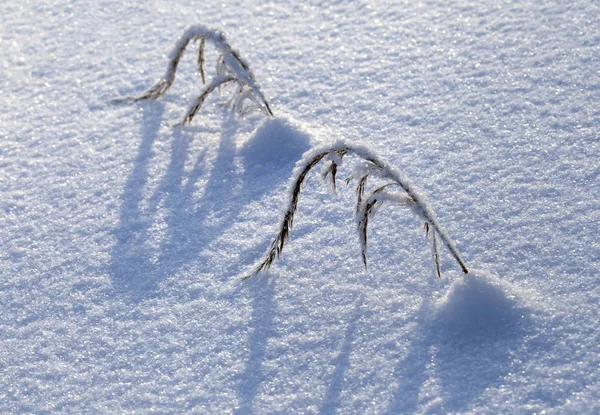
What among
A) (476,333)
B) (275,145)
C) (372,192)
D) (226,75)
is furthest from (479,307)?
(226,75)

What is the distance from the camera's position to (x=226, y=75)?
257 cm

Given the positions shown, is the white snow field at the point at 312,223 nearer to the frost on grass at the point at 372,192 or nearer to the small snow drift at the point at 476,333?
the small snow drift at the point at 476,333

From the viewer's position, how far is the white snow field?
1.71 m

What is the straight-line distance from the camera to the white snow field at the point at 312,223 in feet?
5.63

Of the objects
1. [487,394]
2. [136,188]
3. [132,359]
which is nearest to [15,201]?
[136,188]

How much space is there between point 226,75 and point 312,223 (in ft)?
2.25

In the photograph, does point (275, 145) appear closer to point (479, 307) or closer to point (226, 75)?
point (226, 75)

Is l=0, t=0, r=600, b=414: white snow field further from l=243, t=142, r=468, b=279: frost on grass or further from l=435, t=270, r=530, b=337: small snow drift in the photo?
l=243, t=142, r=468, b=279: frost on grass

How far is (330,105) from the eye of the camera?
274cm

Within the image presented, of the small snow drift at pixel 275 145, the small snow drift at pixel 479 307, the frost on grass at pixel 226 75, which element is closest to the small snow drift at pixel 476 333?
the small snow drift at pixel 479 307

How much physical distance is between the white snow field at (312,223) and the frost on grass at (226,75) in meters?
0.07

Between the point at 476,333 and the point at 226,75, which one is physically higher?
the point at 226,75

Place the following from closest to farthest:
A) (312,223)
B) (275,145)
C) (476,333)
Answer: (476,333) → (312,223) → (275,145)

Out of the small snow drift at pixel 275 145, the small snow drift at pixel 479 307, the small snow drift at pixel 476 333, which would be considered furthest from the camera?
the small snow drift at pixel 275 145
